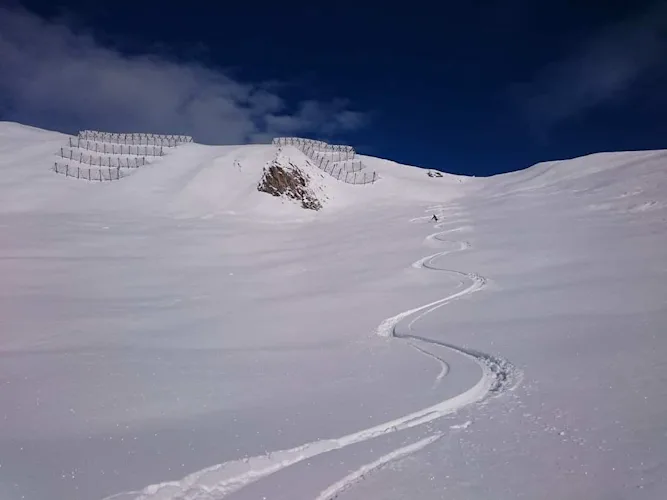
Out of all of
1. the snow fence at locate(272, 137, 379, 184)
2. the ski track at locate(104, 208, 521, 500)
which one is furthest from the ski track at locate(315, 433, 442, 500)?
the snow fence at locate(272, 137, 379, 184)

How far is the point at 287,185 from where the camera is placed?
35406 millimetres

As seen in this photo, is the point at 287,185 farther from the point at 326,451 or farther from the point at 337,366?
the point at 326,451

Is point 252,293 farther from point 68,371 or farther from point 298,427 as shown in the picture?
point 298,427

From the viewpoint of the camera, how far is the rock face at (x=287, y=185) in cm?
3506

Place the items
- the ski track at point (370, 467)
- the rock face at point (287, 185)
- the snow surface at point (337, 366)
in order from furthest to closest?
the rock face at point (287, 185)
the snow surface at point (337, 366)
the ski track at point (370, 467)

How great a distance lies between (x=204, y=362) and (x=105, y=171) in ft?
113

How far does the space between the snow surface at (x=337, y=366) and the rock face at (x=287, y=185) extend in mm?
13065

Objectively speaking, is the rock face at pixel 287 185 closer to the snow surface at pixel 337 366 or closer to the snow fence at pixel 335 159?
the snow fence at pixel 335 159

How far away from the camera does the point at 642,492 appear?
4.19 meters

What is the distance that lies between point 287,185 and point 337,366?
2811 cm

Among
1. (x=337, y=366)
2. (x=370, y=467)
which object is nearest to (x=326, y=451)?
(x=370, y=467)

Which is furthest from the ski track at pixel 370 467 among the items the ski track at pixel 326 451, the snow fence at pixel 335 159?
the snow fence at pixel 335 159

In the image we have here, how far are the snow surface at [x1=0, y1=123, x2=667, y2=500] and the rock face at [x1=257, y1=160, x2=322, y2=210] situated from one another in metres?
13.1

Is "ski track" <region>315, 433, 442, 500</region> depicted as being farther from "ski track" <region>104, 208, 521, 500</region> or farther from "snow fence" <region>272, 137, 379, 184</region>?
"snow fence" <region>272, 137, 379, 184</region>
